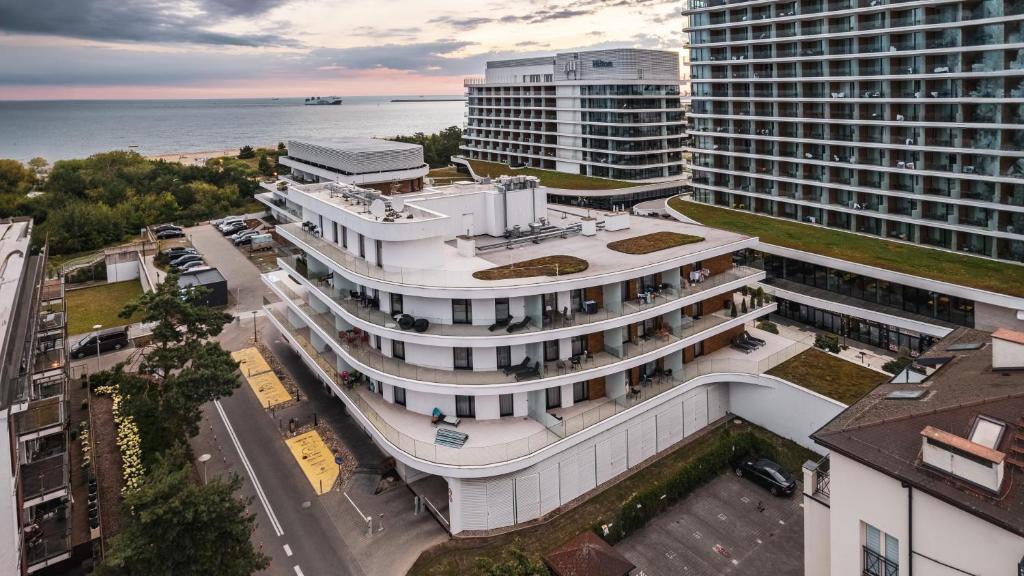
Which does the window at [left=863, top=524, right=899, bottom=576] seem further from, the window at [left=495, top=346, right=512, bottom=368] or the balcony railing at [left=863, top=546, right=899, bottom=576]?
the window at [left=495, top=346, right=512, bottom=368]

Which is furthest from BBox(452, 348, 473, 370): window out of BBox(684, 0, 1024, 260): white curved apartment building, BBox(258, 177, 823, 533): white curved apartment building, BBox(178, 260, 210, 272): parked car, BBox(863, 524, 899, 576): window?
BBox(178, 260, 210, 272): parked car

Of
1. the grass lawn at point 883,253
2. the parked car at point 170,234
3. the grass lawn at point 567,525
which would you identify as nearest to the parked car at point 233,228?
the parked car at point 170,234

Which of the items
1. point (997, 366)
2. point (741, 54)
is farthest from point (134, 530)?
point (741, 54)

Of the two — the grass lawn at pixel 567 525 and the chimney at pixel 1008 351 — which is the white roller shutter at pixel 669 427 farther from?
the chimney at pixel 1008 351

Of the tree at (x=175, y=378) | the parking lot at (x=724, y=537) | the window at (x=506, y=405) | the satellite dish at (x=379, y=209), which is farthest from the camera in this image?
the satellite dish at (x=379, y=209)

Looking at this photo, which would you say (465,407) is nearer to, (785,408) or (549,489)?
(549,489)

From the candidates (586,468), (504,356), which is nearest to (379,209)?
(504,356)
